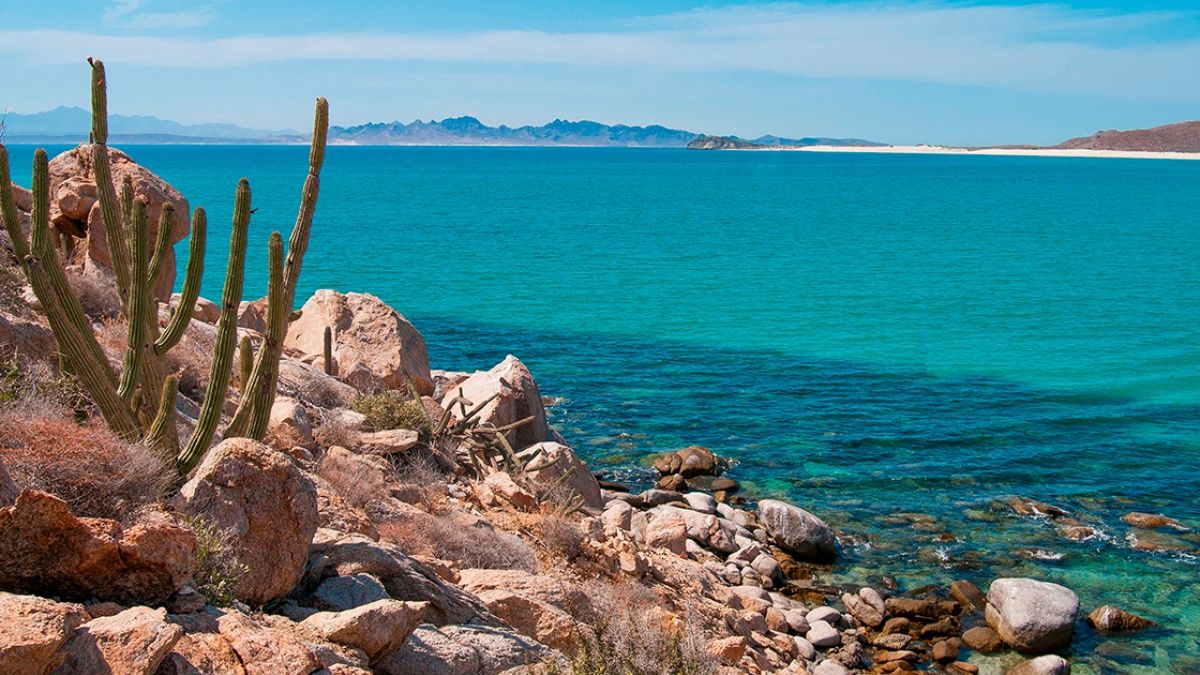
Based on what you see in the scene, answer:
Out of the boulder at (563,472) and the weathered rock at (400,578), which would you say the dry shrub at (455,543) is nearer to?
the weathered rock at (400,578)

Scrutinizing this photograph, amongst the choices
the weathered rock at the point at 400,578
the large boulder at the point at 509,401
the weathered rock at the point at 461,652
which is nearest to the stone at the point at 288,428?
the weathered rock at the point at 400,578

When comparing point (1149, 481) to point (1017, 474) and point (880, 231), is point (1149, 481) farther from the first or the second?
point (880, 231)

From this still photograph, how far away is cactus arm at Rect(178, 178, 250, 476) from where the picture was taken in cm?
935

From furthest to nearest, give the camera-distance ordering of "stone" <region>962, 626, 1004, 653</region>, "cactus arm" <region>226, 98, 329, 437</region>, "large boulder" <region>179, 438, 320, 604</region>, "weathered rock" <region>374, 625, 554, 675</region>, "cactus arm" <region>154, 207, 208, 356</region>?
"stone" <region>962, 626, 1004, 653</region> < "cactus arm" <region>226, 98, 329, 437</region> < "cactus arm" <region>154, 207, 208, 356</region> < "large boulder" <region>179, 438, 320, 604</region> < "weathered rock" <region>374, 625, 554, 675</region>

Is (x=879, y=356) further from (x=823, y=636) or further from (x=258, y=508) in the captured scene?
(x=258, y=508)

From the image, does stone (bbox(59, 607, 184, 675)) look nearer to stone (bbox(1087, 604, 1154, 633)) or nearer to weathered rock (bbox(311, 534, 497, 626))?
weathered rock (bbox(311, 534, 497, 626))

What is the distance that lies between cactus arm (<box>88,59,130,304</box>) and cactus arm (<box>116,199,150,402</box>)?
84 centimetres

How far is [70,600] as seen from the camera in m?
6.34

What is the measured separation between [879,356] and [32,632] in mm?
30350

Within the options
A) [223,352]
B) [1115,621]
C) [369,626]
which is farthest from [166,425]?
[1115,621]

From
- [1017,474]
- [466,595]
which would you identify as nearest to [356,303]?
[466,595]

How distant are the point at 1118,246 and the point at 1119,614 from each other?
56.2m

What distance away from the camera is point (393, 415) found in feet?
50.6

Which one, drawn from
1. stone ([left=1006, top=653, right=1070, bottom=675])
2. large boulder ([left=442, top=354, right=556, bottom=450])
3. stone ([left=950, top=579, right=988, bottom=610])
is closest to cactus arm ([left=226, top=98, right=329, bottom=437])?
large boulder ([left=442, top=354, right=556, bottom=450])
